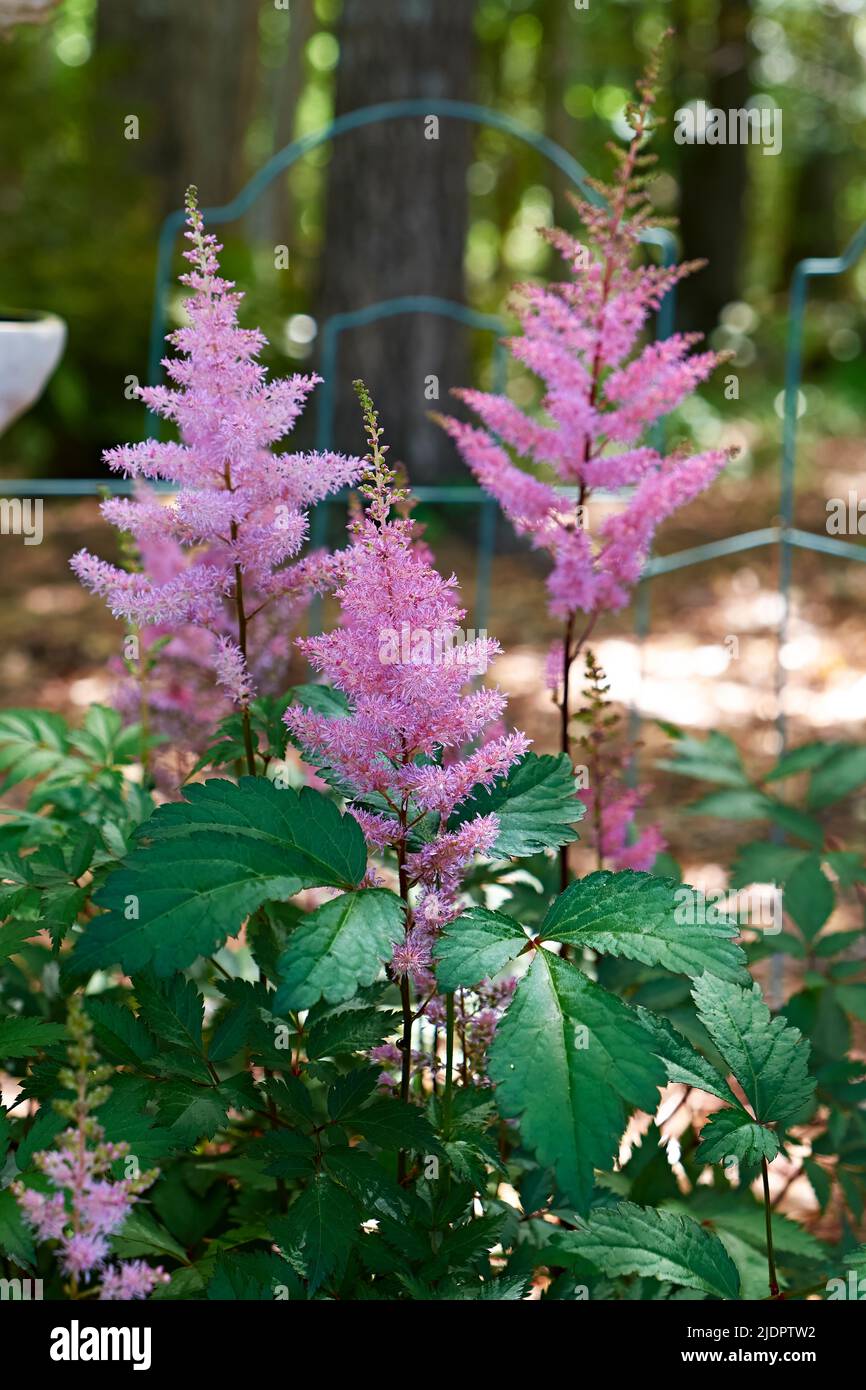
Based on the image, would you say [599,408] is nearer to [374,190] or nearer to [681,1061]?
[681,1061]

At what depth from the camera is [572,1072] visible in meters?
1.18

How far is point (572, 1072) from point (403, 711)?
1.17 feet

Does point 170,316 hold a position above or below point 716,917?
above

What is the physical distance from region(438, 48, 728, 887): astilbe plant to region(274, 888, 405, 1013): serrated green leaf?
0.61 m

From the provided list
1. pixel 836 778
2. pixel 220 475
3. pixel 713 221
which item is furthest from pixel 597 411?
pixel 713 221

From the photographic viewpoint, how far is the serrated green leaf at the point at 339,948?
116 centimetres

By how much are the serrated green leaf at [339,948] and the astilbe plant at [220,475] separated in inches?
13.9

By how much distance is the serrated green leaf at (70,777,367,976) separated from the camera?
1187mm

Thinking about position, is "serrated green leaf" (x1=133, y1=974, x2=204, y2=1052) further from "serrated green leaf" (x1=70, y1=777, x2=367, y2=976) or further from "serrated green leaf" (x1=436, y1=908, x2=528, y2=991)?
"serrated green leaf" (x1=436, y1=908, x2=528, y2=991)

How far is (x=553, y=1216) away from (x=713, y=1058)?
46 cm

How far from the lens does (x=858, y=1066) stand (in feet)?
6.56

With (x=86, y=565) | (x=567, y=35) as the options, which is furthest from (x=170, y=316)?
(x=86, y=565)
